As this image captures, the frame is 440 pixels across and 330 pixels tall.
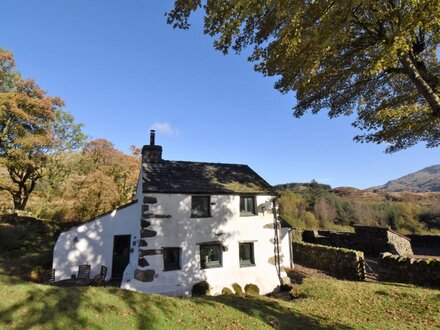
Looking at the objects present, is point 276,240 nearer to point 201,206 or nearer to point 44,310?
point 201,206

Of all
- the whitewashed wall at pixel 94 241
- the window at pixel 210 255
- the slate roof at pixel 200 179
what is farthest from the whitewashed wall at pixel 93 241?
the window at pixel 210 255

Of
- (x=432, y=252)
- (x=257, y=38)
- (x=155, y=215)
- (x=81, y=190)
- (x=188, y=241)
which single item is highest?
(x=257, y=38)

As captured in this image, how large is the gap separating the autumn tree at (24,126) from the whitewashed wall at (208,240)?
17.0m

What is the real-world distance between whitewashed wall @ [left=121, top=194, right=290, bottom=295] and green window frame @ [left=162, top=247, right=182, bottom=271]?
0.23 meters

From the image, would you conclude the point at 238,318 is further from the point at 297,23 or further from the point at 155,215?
the point at 297,23

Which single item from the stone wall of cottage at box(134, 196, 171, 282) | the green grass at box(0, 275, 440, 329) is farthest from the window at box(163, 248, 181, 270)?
the green grass at box(0, 275, 440, 329)

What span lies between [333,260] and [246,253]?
7615 mm

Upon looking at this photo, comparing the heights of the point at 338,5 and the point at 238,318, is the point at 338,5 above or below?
above

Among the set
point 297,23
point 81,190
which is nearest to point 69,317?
point 297,23

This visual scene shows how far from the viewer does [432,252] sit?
26.4 metres

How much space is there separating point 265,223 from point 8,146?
23631mm

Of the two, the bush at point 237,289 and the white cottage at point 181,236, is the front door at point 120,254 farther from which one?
the bush at point 237,289

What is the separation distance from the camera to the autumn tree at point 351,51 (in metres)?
5.77

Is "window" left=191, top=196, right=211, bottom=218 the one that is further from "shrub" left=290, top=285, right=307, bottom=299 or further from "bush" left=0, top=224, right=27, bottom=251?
"bush" left=0, top=224, right=27, bottom=251
